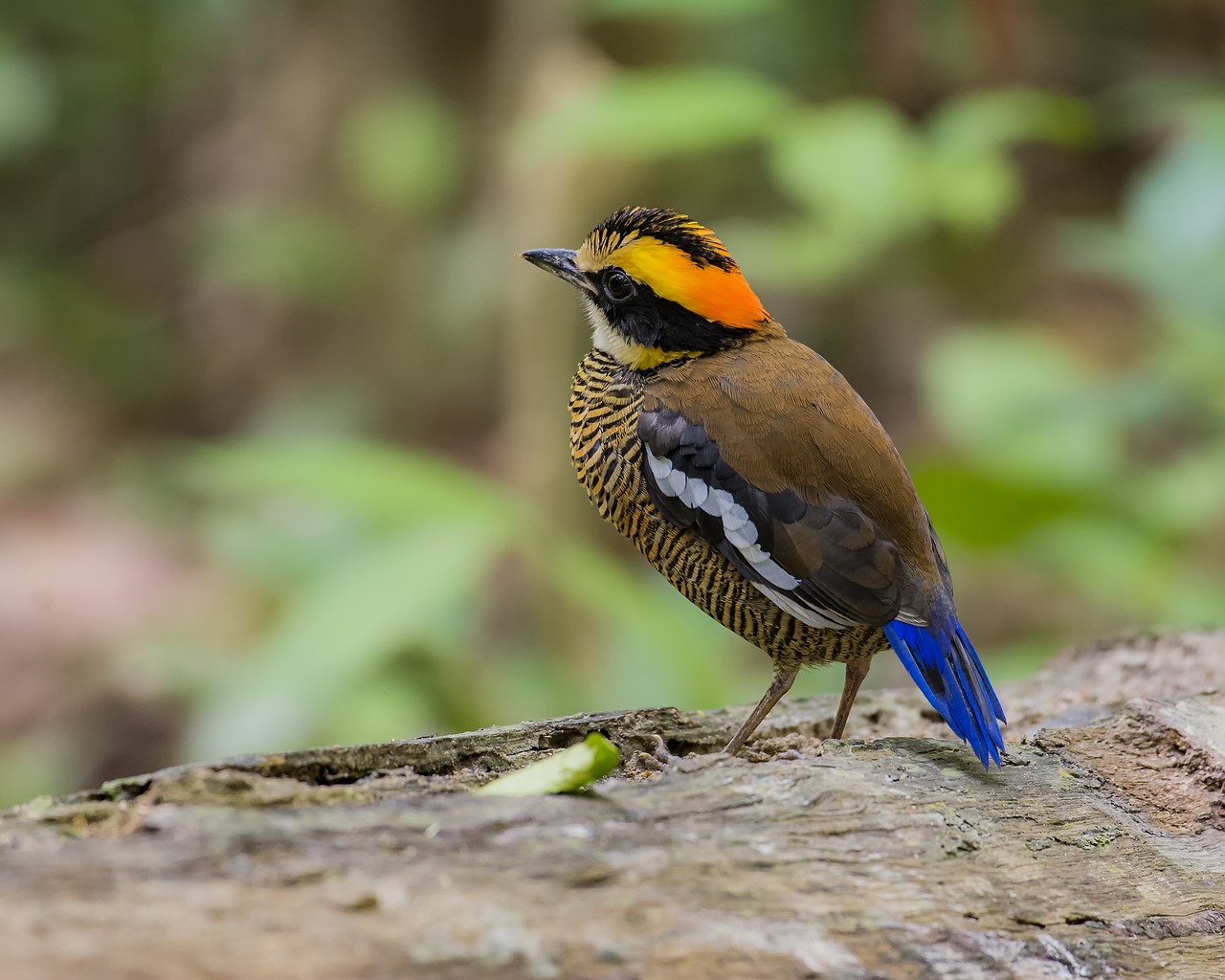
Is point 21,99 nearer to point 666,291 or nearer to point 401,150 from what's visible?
point 401,150

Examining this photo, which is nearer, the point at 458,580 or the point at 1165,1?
the point at 458,580

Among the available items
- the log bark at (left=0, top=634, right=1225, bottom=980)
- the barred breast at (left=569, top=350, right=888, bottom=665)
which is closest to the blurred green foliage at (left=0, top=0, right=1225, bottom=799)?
the barred breast at (left=569, top=350, right=888, bottom=665)

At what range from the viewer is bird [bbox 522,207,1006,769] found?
3385 mm

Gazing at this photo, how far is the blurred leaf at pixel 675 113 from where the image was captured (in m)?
5.04

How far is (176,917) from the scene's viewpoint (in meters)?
1.98

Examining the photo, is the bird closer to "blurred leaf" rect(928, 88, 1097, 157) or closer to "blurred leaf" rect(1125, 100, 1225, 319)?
"blurred leaf" rect(1125, 100, 1225, 319)

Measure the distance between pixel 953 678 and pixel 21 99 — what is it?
999cm

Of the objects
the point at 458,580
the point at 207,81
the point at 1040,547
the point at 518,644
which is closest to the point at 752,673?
the point at 518,644

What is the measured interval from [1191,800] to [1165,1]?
9.69 m

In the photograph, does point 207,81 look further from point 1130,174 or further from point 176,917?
point 176,917

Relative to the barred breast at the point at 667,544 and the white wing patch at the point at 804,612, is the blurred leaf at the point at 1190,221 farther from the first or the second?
the white wing patch at the point at 804,612

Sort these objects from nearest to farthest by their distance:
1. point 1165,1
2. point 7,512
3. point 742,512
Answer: point 742,512, point 7,512, point 1165,1

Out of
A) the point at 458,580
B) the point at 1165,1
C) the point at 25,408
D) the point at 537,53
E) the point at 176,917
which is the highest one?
the point at 1165,1

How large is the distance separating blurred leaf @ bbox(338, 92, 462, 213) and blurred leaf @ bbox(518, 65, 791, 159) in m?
6.38
